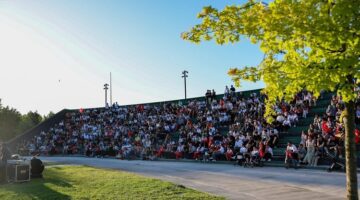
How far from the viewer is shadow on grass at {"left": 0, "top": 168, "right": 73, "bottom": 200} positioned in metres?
13.7

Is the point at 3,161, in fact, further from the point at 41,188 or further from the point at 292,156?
the point at 292,156

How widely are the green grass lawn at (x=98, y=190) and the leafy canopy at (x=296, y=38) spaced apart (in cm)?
573

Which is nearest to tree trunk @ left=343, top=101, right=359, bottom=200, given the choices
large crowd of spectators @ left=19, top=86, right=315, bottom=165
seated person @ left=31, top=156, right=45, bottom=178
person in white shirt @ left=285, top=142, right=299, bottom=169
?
person in white shirt @ left=285, top=142, right=299, bottom=169

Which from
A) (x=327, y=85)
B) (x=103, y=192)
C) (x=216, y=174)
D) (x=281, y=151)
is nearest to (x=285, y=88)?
(x=327, y=85)

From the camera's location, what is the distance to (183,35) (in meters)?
8.04

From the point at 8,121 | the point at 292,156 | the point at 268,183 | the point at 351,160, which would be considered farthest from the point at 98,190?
the point at 8,121

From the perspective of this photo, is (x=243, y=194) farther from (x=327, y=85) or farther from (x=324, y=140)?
(x=324, y=140)

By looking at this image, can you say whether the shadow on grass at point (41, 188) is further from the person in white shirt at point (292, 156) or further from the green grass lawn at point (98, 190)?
the person in white shirt at point (292, 156)

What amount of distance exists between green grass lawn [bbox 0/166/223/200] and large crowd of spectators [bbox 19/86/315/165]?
9214mm

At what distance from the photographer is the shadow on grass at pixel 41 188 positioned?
13727 mm

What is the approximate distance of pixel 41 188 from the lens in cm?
1555

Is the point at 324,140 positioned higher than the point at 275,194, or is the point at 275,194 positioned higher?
the point at 324,140

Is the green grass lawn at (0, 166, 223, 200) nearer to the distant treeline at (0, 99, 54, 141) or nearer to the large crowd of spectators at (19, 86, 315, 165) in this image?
the large crowd of spectators at (19, 86, 315, 165)

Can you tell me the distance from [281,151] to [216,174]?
6185 mm
